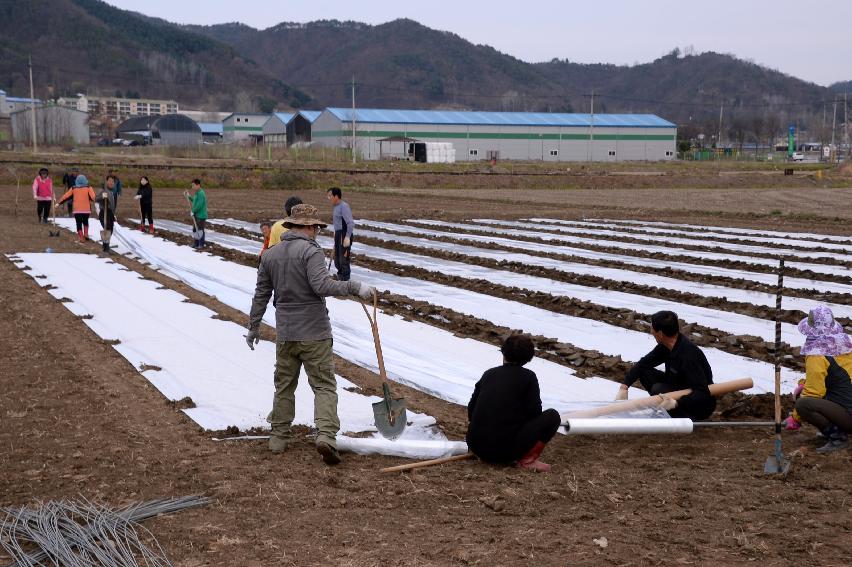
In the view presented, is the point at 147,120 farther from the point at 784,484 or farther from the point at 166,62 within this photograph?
the point at 784,484

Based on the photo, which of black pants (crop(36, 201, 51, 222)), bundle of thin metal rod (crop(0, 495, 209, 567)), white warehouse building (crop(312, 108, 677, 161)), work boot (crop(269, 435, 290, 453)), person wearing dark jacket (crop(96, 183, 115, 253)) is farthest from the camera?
white warehouse building (crop(312, 108, 677, 161))

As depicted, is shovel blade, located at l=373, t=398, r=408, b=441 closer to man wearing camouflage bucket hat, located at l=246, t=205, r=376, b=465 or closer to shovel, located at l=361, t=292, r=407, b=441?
shovel, located at l=361, t=292, r=407, b=441

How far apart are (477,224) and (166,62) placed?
596ft

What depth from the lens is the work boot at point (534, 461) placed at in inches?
229

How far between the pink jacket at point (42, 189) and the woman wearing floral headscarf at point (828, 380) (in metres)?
20.2

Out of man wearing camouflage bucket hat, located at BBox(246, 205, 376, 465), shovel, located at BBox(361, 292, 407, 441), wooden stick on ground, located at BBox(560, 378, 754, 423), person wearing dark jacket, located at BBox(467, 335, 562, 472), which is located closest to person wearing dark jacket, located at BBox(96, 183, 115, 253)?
man wearing camouflage bucket hat, located at BBox(246, 205, 376, 465)

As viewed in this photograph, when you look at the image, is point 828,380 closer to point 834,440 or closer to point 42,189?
point 834,440

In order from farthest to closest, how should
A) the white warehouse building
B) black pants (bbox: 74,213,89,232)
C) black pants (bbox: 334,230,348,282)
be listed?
the white warehouse building
black pants (bbox: 74,213,89,232)
black pants (bbox: 334,230,348,282)

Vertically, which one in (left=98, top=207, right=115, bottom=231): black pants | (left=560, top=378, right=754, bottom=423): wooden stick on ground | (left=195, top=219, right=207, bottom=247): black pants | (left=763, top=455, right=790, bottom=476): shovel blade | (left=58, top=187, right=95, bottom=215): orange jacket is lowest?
(left=763, top=455, right=790, bottom=476): shovel blade

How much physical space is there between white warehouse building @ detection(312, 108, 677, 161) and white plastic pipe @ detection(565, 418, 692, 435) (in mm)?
71172

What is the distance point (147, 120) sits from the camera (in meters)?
108

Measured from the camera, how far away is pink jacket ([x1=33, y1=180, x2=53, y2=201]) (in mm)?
22453

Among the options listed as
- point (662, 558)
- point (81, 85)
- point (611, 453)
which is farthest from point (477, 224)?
point (81, 85)

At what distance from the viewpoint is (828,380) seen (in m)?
6.12
